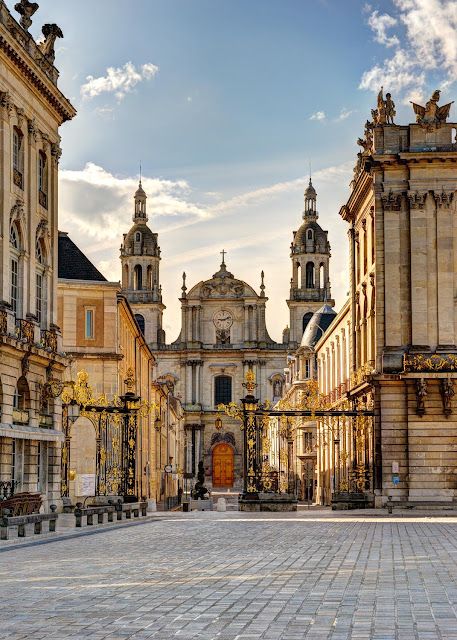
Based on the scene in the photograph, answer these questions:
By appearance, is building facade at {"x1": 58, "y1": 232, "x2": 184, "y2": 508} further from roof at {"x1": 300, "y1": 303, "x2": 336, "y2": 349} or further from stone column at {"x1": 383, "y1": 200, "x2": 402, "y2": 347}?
roof at {"x1": 300, "y1": 303, "x2": 336, "y2": 349}

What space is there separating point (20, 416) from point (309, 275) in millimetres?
85433

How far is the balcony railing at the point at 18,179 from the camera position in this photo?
39562 millimetres

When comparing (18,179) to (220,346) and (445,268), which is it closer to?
(445,268)

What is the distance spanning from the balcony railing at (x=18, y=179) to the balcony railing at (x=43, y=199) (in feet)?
8.39

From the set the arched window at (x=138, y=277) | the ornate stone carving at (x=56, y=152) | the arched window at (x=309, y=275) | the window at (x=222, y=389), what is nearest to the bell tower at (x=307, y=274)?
the arched window at (x=309, y=275)

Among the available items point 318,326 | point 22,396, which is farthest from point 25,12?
point 318,326

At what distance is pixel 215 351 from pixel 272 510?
7316 centimetres

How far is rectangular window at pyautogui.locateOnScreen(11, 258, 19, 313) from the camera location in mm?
39438

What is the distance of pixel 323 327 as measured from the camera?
98.1 m

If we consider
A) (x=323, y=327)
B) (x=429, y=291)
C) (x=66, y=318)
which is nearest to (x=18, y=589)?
(x=429, y=291)

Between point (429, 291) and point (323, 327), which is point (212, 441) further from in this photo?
point (429, 291)

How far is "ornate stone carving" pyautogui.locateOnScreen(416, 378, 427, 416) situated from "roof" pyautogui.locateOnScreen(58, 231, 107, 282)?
17.9m

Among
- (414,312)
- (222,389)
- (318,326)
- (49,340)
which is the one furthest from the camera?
(222,389)

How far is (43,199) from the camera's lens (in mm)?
43375
